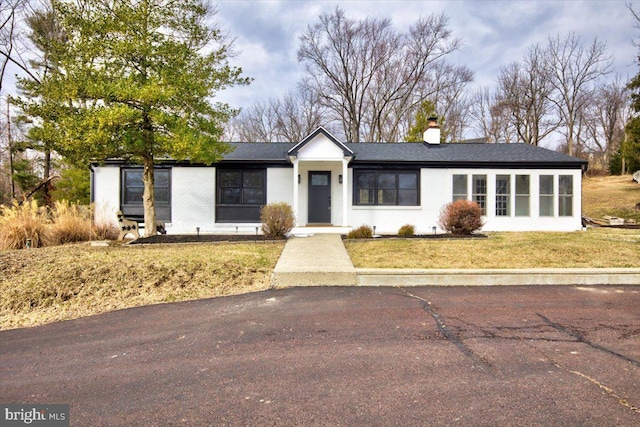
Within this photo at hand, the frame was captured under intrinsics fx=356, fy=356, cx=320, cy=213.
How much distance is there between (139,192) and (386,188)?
1030 cm

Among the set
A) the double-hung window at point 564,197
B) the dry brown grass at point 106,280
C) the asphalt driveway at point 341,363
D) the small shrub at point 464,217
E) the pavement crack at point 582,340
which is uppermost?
the double-hung window at point 564,197

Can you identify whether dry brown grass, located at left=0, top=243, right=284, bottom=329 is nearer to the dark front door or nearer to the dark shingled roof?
→ the dark front door

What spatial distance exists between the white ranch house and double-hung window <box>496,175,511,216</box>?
0.04 metres

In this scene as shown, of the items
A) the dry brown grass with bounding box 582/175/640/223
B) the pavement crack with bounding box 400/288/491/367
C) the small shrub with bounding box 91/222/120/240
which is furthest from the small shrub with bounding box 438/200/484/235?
the dry brown grass with bounding box 582/175/640/223

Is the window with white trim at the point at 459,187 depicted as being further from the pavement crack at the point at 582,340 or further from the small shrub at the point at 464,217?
the pavement crack at the point at 582,340

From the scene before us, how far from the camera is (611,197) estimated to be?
26.5 metres

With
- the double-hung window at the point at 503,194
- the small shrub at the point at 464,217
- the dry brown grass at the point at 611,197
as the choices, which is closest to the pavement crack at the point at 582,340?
the small shrub at the point at 464,217

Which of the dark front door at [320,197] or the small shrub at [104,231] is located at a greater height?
the dark front door at [320,197]

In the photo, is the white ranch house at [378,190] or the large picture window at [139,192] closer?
the white ranch house at [378,190]

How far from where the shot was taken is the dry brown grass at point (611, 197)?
2225 cm

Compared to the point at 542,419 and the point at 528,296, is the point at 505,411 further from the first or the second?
the point at 528,296

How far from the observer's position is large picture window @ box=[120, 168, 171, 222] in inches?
581

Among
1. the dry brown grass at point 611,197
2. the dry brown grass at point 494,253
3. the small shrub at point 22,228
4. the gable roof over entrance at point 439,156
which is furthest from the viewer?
the dry brown grass at point 611,197

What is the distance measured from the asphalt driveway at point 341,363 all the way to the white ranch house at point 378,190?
374 inches
